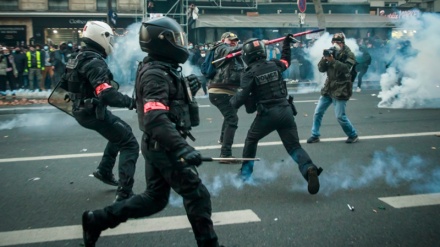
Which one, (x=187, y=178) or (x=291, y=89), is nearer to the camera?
(x=187, y=178)

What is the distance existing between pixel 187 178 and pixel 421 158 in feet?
14.8

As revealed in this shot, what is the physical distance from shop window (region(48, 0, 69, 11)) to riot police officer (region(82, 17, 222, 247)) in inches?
985

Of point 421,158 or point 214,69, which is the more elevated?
point 214,69

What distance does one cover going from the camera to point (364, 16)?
89.3 feet

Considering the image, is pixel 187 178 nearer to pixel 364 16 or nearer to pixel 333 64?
pixel 333 64

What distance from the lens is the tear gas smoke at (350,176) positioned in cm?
517

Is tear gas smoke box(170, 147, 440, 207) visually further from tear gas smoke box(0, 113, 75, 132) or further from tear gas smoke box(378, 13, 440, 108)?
tear gas smoke box(378, 13, 440, 108)

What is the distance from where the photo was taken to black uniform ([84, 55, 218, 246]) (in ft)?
9.90

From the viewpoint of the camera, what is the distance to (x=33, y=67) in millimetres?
15750

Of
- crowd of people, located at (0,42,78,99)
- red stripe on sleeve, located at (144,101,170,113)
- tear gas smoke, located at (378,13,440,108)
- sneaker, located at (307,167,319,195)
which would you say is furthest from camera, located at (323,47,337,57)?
crowd of people, located at (0,42,78,99)

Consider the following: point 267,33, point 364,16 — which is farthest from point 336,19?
point 267,33

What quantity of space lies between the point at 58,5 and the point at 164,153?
83.9 feet

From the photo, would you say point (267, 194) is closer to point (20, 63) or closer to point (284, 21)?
point (20, 63)

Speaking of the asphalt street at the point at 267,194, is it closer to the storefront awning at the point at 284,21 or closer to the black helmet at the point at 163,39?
the black helmet at the point at 163,39
